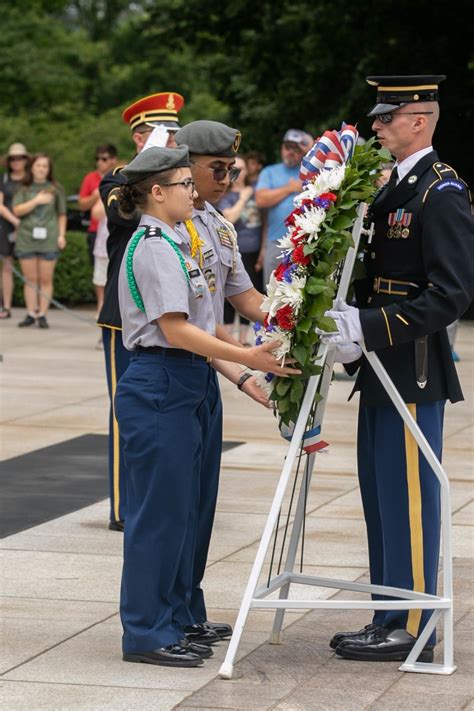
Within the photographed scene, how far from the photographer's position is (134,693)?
4754 millimetres

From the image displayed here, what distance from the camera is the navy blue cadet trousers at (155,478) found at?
505 centimetres

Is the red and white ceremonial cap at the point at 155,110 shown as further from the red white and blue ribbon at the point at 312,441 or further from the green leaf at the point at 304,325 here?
the green leaf at the point at 304,325

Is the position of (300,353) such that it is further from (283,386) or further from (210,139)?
(210,139)

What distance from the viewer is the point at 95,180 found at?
16422 mm

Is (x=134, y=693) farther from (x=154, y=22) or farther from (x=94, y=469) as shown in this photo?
(x=154, y=22)

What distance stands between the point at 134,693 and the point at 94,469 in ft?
13.7

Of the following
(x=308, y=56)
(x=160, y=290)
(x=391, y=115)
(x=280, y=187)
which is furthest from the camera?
(x=308, y=56)

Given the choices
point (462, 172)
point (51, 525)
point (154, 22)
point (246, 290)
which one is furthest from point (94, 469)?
point (154, 22)

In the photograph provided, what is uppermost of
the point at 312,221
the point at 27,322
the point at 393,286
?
the point at 312,221

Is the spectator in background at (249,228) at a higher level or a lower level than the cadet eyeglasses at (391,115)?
lower

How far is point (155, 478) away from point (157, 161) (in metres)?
1.07

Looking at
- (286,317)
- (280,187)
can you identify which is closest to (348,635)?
(286,317)

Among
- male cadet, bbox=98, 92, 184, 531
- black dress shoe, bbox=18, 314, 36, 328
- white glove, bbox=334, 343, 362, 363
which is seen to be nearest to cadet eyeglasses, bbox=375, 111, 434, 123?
white glove, bbox=334, 343, 362, 363

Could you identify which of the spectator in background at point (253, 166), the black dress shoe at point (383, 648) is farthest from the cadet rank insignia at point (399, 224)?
the spectator in background at point (253, 166)
